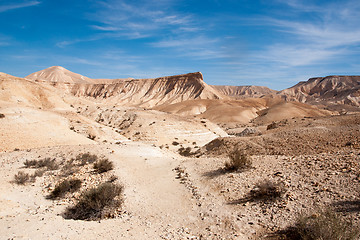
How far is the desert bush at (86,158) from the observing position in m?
11.3

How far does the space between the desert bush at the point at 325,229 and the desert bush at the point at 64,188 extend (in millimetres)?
7212

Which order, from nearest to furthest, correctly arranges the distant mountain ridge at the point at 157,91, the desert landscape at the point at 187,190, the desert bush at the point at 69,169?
A: the desert landscape at the point at 187,190, the desert bush at the point at 69,169, the distant mountain ridge at the point at 157,91

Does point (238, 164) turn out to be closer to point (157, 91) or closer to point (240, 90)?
point (157, 91)

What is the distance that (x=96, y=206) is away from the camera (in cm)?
629

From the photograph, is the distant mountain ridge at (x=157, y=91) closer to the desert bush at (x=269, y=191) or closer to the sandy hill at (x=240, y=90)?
the sandy hill at (x=240, y=90)

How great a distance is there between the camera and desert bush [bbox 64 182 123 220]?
625cm

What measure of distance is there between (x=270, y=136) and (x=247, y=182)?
8252 mm

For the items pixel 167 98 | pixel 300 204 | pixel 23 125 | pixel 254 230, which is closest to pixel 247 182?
pixel 300 204

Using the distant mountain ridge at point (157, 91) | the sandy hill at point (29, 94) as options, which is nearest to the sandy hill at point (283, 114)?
the distant mountain ridge at point (157, 91)

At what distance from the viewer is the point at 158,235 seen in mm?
5098

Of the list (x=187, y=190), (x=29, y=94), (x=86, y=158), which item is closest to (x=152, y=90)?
(x=29, y=94)

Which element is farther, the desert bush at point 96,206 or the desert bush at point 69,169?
the desert bush at point 69,169

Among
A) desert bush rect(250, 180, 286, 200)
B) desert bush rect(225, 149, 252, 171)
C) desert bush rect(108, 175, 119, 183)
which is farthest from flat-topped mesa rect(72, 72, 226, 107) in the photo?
desert bush rect(250, 180, 286, 200)

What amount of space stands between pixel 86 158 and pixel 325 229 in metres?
10.8
